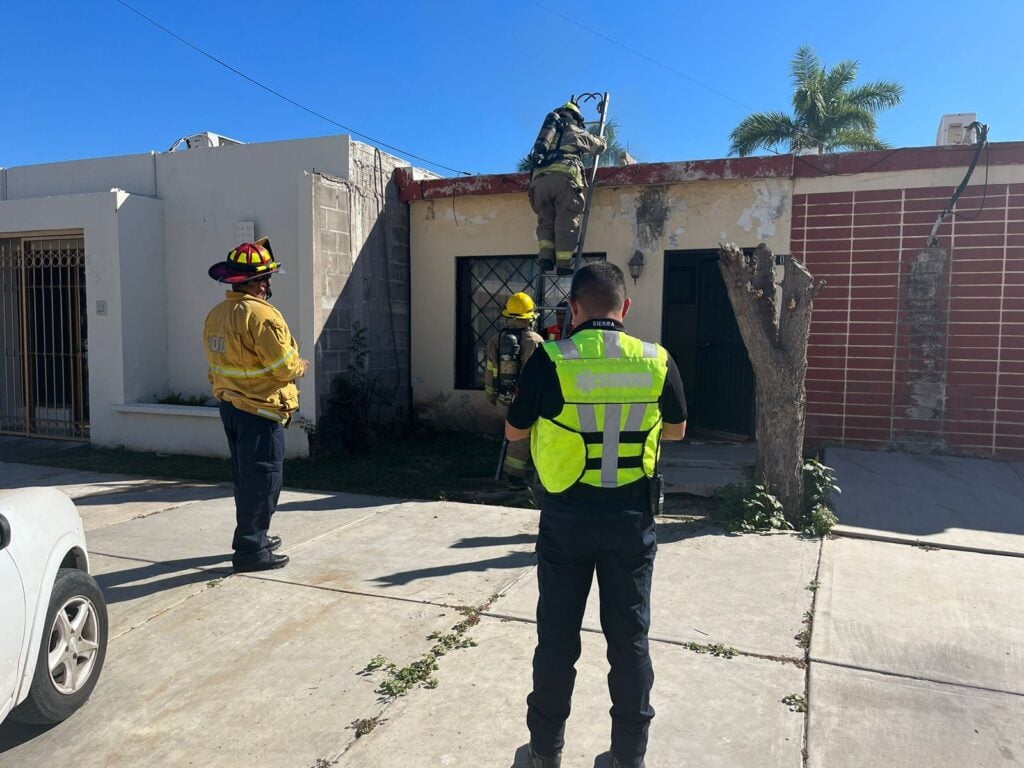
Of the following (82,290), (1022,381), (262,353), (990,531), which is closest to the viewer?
(262,353)

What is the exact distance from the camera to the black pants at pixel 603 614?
251 cm

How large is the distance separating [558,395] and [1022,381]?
6.73 metres

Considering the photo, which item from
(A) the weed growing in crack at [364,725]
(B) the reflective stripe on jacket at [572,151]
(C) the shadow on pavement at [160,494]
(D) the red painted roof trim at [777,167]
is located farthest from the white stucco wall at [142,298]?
(A) the weed growing in crack at [364,725]

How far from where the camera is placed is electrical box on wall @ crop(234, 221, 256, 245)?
880 centimetres

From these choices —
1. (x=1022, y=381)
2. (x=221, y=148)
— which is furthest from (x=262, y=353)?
(x=1022, y=381)

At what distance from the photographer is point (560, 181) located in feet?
25.4

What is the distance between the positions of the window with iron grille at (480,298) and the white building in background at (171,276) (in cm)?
76

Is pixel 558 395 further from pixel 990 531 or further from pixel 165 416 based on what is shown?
pixel 165 416

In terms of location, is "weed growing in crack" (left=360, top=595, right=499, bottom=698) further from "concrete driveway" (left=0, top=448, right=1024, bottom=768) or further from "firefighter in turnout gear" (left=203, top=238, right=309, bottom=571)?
"firefighter in turnout gear" (left=203, top=238, right=309, bottom=571)

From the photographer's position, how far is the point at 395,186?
377 inches

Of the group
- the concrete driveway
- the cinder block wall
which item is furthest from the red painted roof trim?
the concrete driveway

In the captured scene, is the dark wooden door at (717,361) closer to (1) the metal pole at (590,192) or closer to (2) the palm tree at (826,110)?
(1) the metal pole at (590,192)

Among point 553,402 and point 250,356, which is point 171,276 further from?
point 553,402

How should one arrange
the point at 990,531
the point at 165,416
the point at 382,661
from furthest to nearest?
the point at 165,416, the point at 990,531, the point at 382,661
